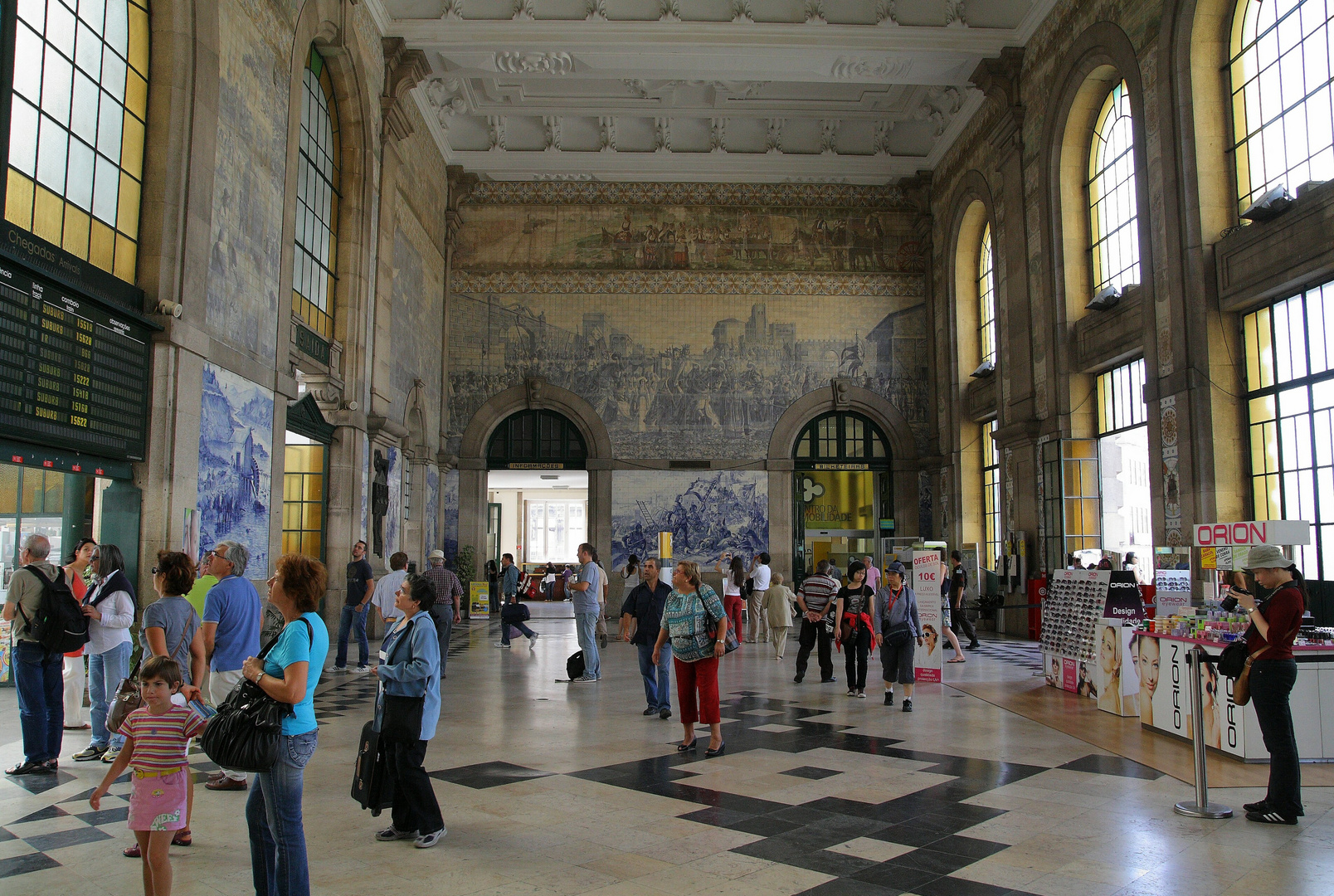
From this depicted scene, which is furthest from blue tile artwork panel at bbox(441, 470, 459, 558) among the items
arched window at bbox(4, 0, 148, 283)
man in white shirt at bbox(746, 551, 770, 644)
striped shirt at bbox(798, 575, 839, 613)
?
arched window at bbox(4, 0, 148, 283)

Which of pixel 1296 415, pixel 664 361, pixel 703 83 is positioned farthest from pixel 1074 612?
pixel 703 83

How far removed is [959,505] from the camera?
21750 millimetres

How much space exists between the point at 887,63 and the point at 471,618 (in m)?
15.2

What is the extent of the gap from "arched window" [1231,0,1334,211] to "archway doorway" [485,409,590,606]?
15260 mm

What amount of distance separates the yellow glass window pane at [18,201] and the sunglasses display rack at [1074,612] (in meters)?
10.7

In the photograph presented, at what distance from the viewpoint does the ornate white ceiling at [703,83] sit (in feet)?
58.3

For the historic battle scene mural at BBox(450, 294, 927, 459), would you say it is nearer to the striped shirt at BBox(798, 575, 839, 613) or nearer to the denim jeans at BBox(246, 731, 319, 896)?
the striped shirt at BBox(798, 575, 839, 613)

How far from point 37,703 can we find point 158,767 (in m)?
3.36

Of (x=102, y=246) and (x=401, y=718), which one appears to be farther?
(x=102, y=246)

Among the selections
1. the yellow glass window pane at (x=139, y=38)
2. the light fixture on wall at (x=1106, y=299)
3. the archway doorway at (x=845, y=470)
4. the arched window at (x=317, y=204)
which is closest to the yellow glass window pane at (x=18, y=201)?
the yellow glass window pane at (x=139, y=38)

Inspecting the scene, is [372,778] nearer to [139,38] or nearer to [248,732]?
[248,732]

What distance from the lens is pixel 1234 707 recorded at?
6988mm

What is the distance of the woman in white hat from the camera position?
5.15 metres

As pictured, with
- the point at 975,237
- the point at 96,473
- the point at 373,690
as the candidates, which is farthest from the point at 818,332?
the point at 96,473
